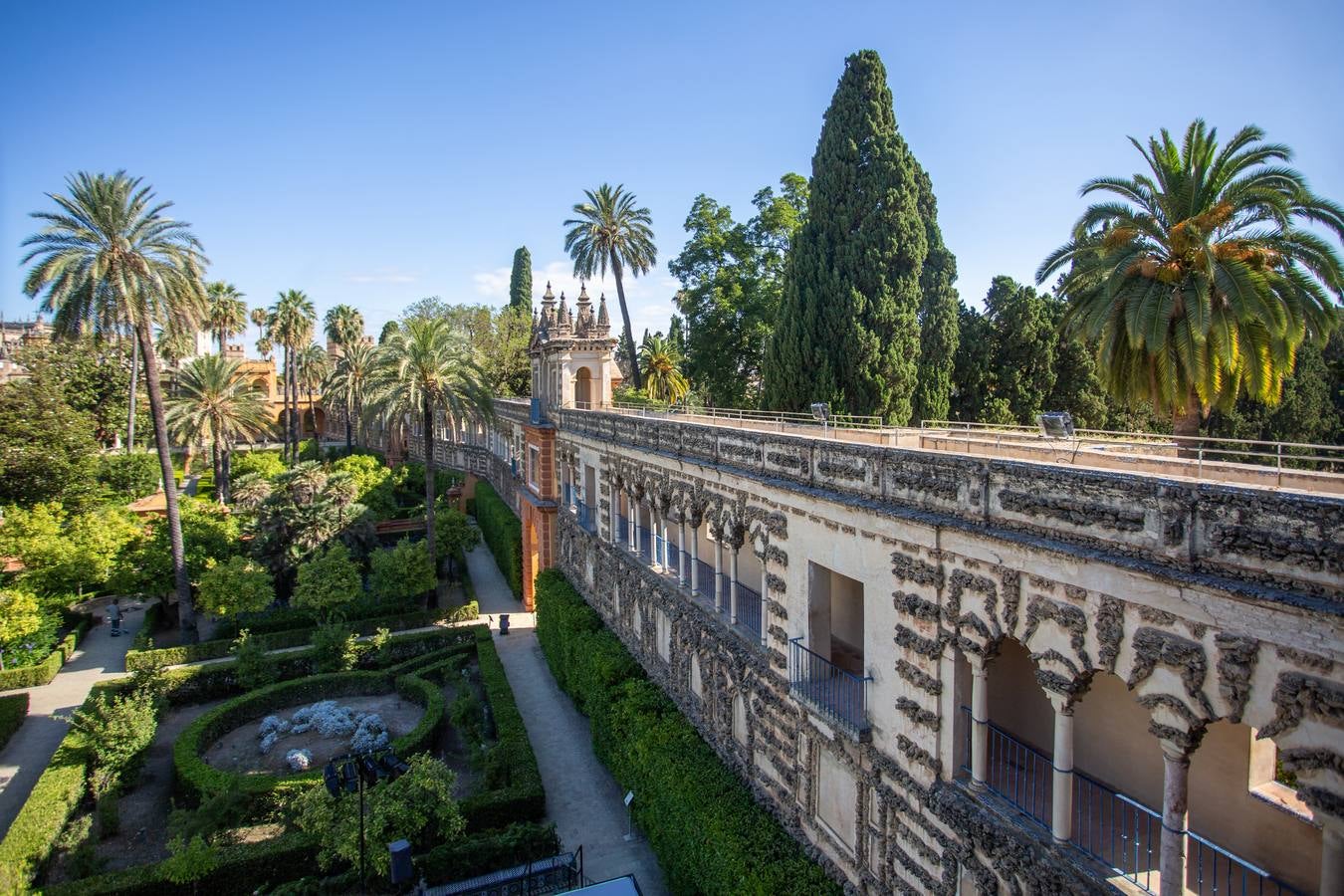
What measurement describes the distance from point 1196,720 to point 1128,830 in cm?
379

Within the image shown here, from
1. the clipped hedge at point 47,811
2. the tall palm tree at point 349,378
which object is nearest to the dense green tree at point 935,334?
the clipped hedge at point 47,811

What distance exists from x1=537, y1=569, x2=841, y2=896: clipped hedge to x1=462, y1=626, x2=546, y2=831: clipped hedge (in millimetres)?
1969

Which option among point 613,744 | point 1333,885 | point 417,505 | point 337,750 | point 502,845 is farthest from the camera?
point 417,505

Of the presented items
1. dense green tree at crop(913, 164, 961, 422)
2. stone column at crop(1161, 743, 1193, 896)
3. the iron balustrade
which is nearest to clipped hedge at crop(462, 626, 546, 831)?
the iron balustrade

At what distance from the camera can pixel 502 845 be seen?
15.9 m

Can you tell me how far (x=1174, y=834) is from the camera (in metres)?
6.84

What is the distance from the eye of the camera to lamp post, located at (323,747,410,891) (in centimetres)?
1396

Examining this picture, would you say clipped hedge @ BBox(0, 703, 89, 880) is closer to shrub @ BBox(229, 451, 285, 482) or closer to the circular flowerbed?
the circular flowerbed

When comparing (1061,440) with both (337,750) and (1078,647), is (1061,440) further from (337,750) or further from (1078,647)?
(337,750)

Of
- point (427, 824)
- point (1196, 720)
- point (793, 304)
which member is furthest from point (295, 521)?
point (1196, 720)

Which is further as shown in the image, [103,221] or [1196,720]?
[103,221]

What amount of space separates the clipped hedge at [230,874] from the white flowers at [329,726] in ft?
15.5

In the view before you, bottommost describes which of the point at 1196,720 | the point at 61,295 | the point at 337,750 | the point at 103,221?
the point at 337,750

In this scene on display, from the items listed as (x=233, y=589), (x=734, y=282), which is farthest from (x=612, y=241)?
(x=233, y=589)
